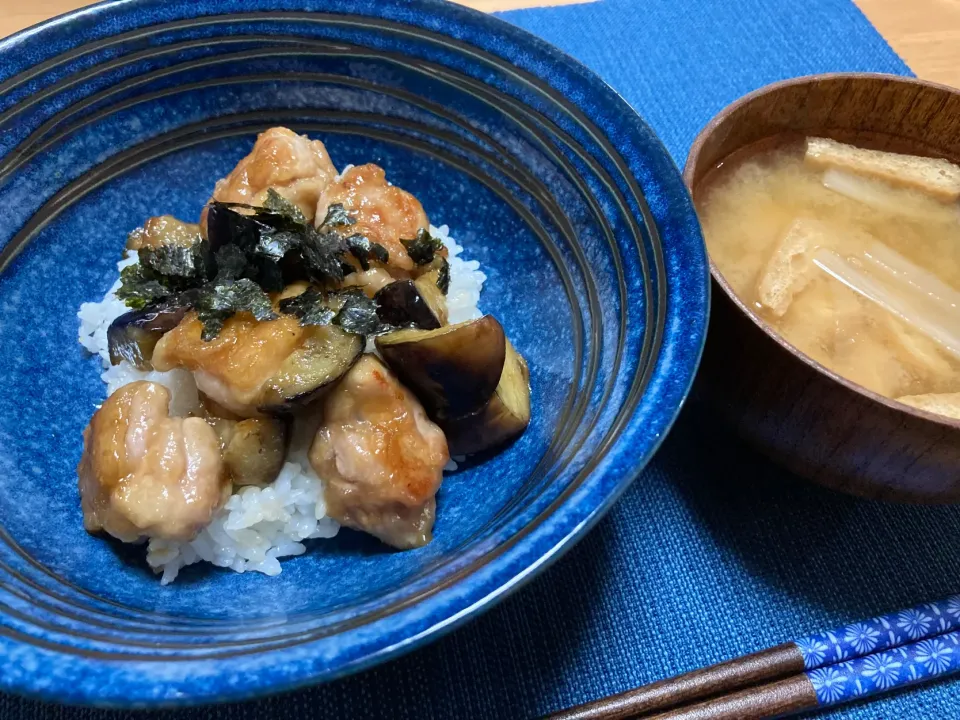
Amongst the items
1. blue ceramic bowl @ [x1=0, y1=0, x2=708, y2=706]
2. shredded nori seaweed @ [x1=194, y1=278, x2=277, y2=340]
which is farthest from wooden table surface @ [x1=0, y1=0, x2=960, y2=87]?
shredded nori seaweed @ [x1=194, y1=278, x2=277, y2=340]

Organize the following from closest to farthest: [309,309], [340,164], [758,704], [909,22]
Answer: [758,704]
[309,309]
[340,164]
[909,22]

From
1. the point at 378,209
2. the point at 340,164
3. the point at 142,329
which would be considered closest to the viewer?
the point at 142,329

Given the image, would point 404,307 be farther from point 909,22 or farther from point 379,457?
point 909,22

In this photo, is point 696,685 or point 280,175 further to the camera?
point 280,175

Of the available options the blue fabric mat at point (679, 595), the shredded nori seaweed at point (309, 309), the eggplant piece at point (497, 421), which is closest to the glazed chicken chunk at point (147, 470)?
the shredded nori seaweed at point (309, 309)

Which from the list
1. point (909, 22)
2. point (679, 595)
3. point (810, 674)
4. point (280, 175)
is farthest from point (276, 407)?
point (909, 22)

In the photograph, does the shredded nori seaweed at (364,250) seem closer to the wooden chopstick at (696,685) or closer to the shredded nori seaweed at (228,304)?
the shredded nori seaweed at (228,304)

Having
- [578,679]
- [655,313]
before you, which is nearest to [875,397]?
[655,313]
